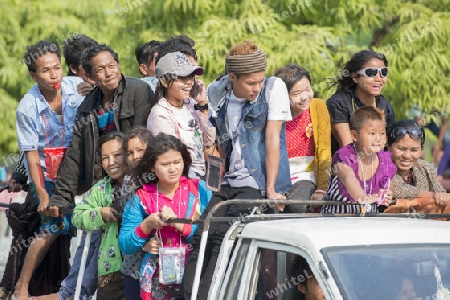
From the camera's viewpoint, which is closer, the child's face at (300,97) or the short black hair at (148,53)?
the child's face at (300,97)

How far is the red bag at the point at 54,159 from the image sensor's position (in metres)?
7.41

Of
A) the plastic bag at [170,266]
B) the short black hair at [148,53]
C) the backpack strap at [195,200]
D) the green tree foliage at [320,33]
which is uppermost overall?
the green tree foliage at [320,33]

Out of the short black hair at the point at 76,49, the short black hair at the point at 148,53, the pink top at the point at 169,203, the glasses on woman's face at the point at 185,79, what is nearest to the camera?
the pink top at the point at 169,203

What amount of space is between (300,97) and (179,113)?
907 mm

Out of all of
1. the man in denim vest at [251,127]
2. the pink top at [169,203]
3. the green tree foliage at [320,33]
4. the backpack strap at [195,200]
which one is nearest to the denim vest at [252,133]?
the man in denim vest at [251,127]

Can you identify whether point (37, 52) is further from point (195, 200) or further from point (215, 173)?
point (215, 173)

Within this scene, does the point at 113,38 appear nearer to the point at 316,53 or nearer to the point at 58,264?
the point at 316,53

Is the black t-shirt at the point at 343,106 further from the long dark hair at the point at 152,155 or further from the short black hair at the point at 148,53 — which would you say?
the short black hair at the point at 148,53

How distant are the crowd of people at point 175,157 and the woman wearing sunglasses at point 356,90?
0.01 m

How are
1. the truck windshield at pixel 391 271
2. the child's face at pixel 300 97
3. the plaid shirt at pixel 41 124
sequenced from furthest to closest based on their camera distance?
the plaid shirt at pixel 41 124, the child's face at pixel 300 97, the truck windshield at pixel 391 271

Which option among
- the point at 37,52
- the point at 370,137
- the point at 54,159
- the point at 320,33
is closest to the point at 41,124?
the point at 54,159

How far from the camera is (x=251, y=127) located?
6395mm

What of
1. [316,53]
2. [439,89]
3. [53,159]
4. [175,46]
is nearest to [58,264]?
[53,159]

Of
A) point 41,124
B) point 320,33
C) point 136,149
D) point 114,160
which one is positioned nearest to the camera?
point 136,149
